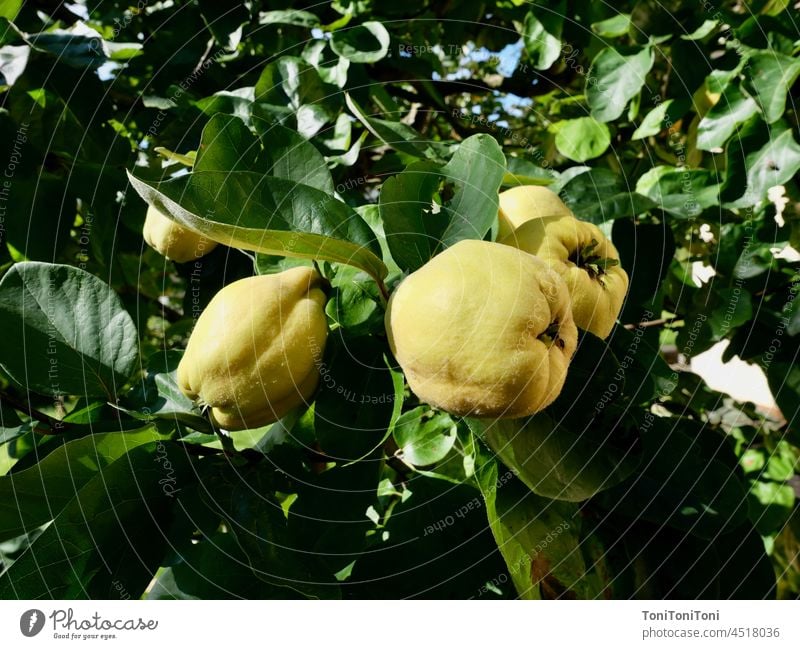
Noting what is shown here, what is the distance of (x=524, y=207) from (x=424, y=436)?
18 cm

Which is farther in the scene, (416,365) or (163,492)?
(163,492)

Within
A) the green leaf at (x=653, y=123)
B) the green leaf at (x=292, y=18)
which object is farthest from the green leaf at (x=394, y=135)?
the green leaf at (x=653, y=123)

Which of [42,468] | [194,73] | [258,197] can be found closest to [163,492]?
[42,468]

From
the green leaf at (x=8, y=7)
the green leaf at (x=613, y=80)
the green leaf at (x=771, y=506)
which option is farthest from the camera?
the green leaf at (x=771, y=506)

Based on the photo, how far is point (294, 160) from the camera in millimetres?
493

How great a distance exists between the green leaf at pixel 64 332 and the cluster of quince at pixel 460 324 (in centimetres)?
11

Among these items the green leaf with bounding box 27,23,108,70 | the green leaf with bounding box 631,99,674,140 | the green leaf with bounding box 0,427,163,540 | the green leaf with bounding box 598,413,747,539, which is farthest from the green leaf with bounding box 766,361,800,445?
the green leaf with bounding box 27,23,108,70

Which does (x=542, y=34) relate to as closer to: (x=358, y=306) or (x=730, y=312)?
(x=730, y=312)

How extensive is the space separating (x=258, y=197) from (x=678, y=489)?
40cm

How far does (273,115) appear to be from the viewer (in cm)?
63

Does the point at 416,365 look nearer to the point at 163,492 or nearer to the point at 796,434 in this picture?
the point at 163,492

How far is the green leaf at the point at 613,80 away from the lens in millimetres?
772

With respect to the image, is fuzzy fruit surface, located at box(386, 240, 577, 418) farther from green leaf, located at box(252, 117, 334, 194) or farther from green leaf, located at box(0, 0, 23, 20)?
green leaf, located at box(0, 0, 23, 20)

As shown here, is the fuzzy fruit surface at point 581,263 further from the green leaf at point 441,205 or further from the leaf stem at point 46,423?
the leaf stem at point 46,423
